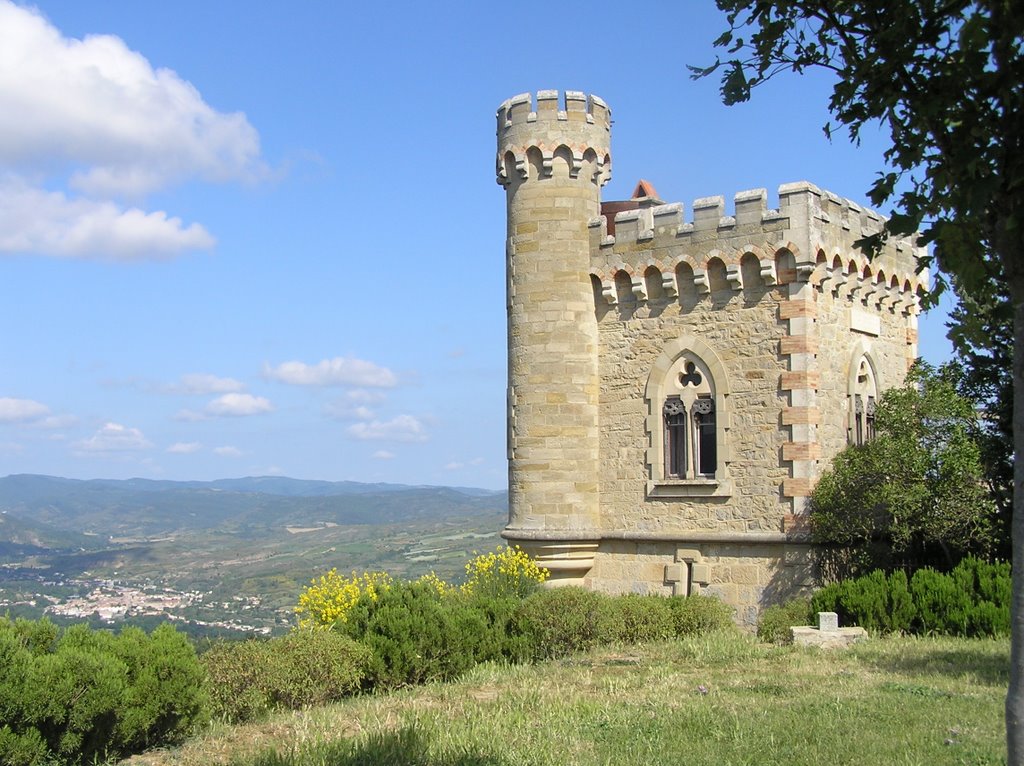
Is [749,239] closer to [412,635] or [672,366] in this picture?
[672,366]

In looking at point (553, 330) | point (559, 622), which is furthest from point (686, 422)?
point (559, 622)

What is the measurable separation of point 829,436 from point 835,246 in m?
3.12

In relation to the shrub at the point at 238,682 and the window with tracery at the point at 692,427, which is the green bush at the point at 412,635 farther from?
the window with tracery at the point at 692,427

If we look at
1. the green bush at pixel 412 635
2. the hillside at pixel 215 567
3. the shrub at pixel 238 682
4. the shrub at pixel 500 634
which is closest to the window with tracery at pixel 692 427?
the shrub at pixel 500 634

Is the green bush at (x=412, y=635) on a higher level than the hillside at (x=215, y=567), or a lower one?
higher

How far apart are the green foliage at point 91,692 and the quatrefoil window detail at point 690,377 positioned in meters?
11.0

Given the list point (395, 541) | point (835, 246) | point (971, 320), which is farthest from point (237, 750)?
point (395, 541)

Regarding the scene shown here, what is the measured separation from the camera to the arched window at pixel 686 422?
18344 mm

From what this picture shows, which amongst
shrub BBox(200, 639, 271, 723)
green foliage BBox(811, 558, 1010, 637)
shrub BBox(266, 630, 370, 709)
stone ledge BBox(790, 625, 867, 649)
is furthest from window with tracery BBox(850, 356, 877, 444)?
shrub BBox(200, 639, 271, 723)

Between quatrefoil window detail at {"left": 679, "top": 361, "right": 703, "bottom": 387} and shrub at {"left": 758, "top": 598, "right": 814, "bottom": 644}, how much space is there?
3964 millimetres

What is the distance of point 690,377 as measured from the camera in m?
18.8

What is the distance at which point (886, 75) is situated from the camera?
514 cm

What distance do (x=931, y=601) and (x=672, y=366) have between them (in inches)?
223

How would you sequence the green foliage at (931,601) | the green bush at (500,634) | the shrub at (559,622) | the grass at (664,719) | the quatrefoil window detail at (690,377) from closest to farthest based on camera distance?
the grass at (664,719) < the green bush at (500,634) < the shrub at (559,622) < the green foliage at (931,601) < the quatrefoil window detail at (690,377)
